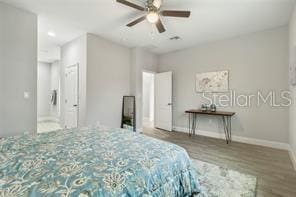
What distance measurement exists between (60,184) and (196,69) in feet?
16.5

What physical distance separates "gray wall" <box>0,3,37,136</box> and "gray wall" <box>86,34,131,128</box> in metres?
1.29

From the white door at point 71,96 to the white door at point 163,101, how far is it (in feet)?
9.40

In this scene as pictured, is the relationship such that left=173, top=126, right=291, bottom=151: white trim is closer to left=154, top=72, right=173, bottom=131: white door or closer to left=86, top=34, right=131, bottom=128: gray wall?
left=154, top=72, right=173, bottom=131: white door

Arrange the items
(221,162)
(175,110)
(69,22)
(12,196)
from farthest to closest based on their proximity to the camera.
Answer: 1. (175,110)
2. (69,22)
3. (221,162)
4. (12,196)

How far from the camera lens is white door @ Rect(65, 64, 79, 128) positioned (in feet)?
15.0

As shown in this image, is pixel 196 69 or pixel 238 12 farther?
pixel 196 69

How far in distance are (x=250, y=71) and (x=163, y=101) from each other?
112 inches

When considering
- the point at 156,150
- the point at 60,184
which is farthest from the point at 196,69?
the point at 60,184

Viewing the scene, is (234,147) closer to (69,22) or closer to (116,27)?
(116,27)

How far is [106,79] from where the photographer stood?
4.75 meters

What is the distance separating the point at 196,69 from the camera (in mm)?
5250

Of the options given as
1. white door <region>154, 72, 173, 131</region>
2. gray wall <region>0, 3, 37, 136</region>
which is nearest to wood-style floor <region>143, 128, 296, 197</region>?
white door <region>154, 72, 173, 131</region>

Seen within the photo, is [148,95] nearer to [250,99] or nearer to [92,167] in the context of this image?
[250,99]

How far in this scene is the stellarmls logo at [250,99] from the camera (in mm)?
3765
